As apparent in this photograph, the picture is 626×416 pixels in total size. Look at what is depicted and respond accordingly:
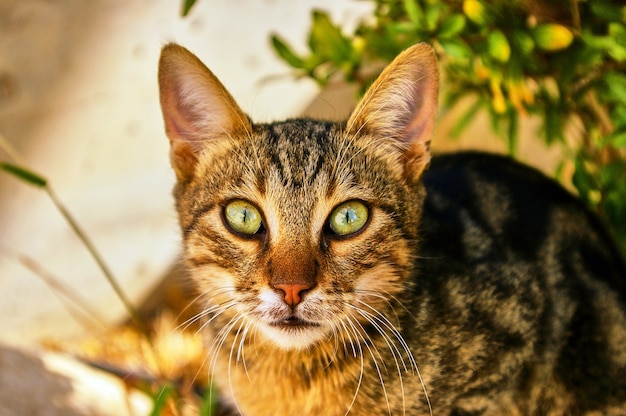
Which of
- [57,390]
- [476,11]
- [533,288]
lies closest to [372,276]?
[533,288]

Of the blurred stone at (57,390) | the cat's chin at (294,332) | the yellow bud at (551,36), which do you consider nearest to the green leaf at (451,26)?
the yellow bud at (551,36)

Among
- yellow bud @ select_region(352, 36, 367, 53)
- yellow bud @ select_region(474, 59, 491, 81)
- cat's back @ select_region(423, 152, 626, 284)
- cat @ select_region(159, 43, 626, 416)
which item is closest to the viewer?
cat @ select_region(159, 43, 626, 416)

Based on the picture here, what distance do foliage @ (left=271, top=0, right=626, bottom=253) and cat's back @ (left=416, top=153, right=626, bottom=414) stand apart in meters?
0.15

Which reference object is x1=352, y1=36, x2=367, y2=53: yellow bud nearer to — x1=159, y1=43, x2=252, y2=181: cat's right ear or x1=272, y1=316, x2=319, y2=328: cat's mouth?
x1=159, y1=43, x2=252, y2=181: cat's right ear

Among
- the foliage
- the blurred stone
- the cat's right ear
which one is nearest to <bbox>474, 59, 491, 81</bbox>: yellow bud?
the foliage

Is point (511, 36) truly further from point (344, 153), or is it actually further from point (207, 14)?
point (207, 14)

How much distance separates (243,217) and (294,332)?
285 millimetres

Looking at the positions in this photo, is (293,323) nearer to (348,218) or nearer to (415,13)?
(348,218)

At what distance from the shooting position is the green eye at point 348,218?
1.52m

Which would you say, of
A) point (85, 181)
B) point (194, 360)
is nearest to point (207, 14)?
point (85, 181)

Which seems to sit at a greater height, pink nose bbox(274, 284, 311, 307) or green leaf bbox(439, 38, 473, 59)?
green leaf bbox(439, 38, 473, 59)

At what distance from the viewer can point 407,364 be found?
64.1 inches

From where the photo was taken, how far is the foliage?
173 cm

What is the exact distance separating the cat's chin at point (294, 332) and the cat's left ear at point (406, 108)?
0.44m
